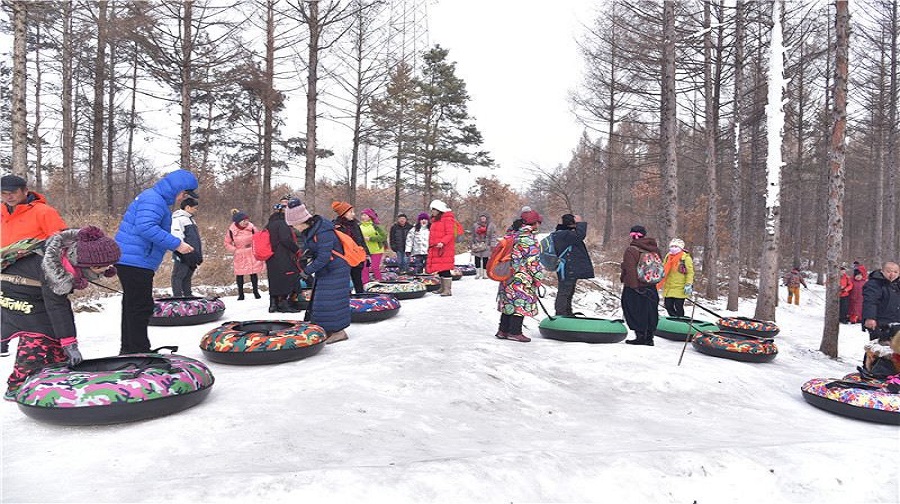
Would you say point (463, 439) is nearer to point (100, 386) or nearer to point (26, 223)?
point (100, 386)

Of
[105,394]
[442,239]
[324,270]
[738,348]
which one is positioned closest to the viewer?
[105,394]

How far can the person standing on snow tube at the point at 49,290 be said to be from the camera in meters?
4.00

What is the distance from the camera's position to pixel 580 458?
341 centimetres

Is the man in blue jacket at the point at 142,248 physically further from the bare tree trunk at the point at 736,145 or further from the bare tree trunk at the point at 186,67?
the bare tree trunk at the point at 736,145

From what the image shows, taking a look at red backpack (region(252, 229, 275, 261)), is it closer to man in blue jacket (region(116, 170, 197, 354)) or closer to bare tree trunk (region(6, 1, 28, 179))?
man in blue jacket (region(116, 170, 197, 354))

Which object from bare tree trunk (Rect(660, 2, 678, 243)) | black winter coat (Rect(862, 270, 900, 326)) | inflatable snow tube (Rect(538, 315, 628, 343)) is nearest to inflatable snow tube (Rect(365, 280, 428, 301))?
inflatable snow tube (Rect(538, 315, 628, 343))

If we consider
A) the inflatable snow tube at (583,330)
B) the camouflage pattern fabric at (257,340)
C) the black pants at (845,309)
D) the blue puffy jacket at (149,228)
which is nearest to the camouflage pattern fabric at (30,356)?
the blue puffy jacket at (149,228)

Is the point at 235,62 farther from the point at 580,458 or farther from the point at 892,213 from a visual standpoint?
the point at 892,213

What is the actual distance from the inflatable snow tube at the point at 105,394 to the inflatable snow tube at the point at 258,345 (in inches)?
57.3

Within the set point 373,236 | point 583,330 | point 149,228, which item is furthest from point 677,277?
point 149,228

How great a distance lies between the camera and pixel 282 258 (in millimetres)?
8711

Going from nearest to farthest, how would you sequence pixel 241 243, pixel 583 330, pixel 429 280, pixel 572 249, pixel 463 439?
pixel 463 439 < pixel 583 330 < pixel 572 249 < pixel 241 243 < pixel 429 280

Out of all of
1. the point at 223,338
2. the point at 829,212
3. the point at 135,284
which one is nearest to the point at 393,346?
the point at 223,338

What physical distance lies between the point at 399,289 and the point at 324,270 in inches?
171
